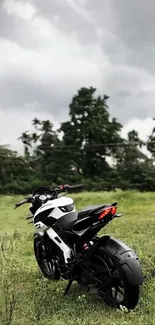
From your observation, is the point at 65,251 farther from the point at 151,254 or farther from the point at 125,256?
the point at 151,254

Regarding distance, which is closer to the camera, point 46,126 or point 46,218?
point 46,218

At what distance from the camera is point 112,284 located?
444 centimetres

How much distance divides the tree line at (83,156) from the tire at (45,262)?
30188 millimetres

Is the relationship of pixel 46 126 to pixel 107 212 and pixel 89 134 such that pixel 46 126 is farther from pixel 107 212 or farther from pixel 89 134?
pixel 107 212

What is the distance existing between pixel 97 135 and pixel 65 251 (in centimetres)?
3700

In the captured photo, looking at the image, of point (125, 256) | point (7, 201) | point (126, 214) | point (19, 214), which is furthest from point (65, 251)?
point (7, 201)

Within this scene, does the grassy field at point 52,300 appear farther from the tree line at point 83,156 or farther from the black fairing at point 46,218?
the tree line at point 83,156

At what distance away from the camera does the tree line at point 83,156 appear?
123 ft

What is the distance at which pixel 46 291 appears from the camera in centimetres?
527

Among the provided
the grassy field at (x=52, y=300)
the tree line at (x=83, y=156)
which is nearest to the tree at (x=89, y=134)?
the tree line at (x=83, y=156)

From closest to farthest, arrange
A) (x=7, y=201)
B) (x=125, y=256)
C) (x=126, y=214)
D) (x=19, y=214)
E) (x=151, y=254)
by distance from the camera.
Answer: (x=125, y=256), (x=151, y=254), (x=126, y=214), (x=19, y=214), (x=7, y=201)

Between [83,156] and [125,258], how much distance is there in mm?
36935

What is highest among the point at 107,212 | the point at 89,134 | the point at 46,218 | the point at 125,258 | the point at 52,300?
the point at 89,134

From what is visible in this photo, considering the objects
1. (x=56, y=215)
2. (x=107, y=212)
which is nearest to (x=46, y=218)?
(x=56, y=215)
